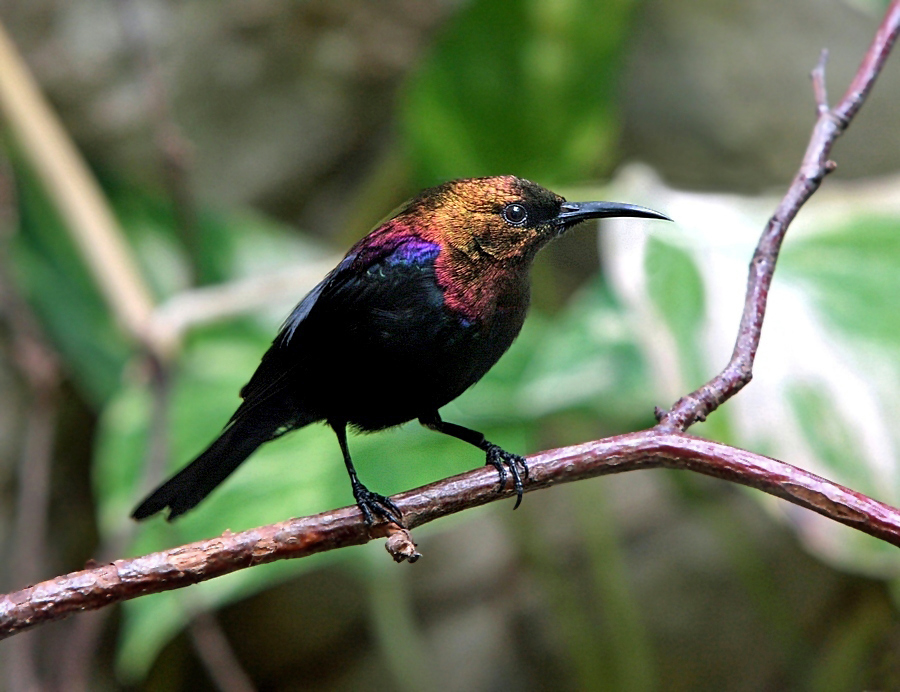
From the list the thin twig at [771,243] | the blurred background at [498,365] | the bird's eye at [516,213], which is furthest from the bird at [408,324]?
the blurred background at [498,365]

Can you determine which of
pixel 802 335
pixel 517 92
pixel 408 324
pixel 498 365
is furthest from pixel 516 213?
pixel 517 92

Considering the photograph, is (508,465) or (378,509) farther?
(508,465)

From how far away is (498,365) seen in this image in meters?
2.40

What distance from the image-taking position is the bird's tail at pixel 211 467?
4.46 ft

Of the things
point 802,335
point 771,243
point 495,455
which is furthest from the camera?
point 802,335

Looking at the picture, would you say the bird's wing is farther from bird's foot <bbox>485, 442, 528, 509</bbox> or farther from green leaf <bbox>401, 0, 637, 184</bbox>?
green leaf <bbox>401, 0, 637, 184</bbox>

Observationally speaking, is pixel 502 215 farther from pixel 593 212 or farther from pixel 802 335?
pixel 802 335

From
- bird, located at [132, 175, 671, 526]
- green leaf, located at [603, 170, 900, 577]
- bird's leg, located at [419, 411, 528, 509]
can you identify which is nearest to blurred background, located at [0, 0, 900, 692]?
green leaf, located at [603, 170, 900, 577]

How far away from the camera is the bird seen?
121cm

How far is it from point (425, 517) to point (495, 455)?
0.85ft

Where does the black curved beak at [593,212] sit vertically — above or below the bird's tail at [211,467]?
above

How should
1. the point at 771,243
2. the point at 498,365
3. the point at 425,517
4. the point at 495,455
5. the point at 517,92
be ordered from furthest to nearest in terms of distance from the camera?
1. the point at 517,92
2. the point at 498,365
3. the point at 495,455
4. the point at 771,243
5. the point at 425,517

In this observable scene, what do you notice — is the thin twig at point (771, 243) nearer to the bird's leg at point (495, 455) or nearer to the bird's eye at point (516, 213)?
the bird's leg at point (495, 455)

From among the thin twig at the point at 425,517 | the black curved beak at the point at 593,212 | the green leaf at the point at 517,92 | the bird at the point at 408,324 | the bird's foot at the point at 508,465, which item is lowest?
the thin twig at the point at 425,517
